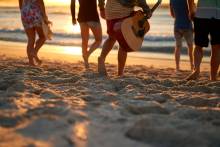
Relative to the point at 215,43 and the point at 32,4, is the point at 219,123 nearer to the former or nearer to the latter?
the point at 215,43

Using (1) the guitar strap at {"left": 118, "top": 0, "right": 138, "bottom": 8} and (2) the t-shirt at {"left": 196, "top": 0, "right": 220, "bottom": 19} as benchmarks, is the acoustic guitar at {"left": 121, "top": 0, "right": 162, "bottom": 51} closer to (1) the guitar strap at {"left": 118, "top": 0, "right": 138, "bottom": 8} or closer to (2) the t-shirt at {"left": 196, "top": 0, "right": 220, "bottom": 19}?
(1) the guitar strap at {"left": 118, "top": 0, "right": 138, "bottom": 8}

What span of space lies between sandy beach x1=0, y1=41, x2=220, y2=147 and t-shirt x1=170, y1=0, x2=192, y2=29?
176cm

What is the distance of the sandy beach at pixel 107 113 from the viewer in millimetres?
3277

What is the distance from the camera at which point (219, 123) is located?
12.0ft

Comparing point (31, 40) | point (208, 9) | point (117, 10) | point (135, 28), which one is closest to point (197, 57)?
point (208, 9)

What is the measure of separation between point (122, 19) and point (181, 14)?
5.77 ft

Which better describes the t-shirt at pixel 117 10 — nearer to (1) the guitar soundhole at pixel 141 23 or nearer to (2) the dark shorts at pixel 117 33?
(2) the dark shorts at pixel 117 33

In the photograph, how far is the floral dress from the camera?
7.35 m

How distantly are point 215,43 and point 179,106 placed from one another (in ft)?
6.31

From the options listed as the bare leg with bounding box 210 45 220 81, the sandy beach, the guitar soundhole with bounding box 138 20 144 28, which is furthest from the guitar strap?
the bare leg with bounding box 210 45 220 81

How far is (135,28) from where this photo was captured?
6.12 meters

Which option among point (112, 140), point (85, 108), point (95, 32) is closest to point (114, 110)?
point (85, 108)

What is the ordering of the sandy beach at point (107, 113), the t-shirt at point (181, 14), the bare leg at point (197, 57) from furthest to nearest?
the t-shirt at point (181, 14), the bare leg at point (197, 57), the sandy beach at point (107, 113)

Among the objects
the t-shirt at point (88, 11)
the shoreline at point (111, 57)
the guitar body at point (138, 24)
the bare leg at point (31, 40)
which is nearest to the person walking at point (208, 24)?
the guitar body at point (138, 24)
